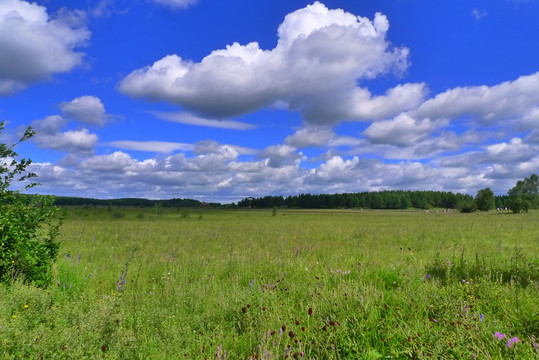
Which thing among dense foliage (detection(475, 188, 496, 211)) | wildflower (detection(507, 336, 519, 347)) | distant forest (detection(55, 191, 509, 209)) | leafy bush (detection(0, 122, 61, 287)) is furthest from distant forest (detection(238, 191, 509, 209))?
wildflower (detection(507, 336, 519, 347))

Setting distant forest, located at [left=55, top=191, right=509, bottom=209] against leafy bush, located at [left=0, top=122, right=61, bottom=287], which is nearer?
leafy bush, located at [left=0, top=122, right=61, bottom=287]

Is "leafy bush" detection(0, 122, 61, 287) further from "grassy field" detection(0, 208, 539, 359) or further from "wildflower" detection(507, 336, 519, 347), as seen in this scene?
"wildflower" detection(507, 336, 519, 347)

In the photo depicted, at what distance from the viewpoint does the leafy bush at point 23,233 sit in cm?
527

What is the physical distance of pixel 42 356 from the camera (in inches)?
112

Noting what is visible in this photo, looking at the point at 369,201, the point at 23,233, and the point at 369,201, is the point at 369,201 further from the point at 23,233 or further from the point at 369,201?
the point at 23,233

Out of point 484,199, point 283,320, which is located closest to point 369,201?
point 484,199

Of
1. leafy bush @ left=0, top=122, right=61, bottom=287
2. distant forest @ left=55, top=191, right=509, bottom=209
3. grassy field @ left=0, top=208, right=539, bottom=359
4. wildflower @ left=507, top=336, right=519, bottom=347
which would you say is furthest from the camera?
distant forest @ left=55, top=191, right=509, bottom=209

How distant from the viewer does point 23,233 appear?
5.57 meters

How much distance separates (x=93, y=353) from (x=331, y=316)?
2.69 metres

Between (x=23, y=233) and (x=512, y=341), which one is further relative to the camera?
(x=23, y=233)

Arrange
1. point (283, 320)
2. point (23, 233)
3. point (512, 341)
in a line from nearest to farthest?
point (512, 341) → point (283, 320) → point (23, 233)

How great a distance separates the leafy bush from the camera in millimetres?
5266

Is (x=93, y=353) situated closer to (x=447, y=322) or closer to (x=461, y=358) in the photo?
(x=461, y=358)

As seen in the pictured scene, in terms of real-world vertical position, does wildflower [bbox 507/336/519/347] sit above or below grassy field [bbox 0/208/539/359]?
above
